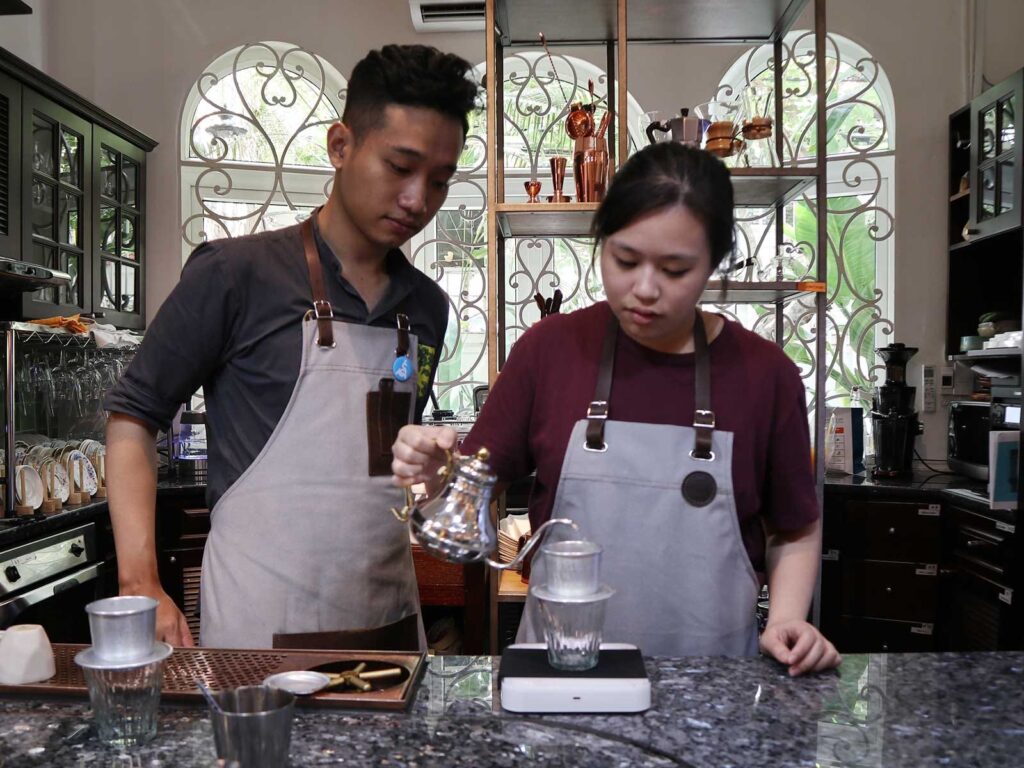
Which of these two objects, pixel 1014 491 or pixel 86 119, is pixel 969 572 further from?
pixel 86 119

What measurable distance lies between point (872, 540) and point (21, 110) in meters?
3.39

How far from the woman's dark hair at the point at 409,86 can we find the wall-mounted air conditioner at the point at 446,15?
2659 mm

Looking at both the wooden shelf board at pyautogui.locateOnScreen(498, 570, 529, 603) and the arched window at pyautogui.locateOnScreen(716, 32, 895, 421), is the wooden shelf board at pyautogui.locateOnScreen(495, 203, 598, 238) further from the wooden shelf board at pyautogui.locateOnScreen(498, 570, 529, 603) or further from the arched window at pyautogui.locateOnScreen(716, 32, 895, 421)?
the arched window at pyautogui.locateOnScreen(716, 32, 895, 421)

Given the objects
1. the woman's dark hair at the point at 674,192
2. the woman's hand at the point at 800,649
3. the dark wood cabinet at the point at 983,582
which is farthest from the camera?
the dark wood cabinet at the point at 983,582

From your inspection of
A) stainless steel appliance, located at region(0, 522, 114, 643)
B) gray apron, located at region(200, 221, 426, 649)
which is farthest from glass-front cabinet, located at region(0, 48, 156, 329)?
gray apron, located at region(200, 221, 426, 649)

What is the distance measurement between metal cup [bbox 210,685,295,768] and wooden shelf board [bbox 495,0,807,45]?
236 centimetres

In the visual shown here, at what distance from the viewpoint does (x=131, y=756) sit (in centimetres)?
96

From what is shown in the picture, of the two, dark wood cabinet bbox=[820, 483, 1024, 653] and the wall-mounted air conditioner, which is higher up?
the wall-mounted air conditioner

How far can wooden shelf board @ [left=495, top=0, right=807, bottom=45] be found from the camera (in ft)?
9.20

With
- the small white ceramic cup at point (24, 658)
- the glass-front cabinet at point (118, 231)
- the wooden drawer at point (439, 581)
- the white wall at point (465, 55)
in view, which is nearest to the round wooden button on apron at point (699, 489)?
the small white ceramic cup at point (24, 658)

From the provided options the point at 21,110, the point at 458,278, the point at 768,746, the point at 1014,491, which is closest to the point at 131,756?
the point at 768,746

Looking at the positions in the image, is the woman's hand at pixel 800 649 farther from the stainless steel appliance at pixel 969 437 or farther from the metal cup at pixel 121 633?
the stainless steel appliance at pixel 969 437

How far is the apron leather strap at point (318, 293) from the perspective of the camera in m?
1.54

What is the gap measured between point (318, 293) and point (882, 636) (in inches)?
112
